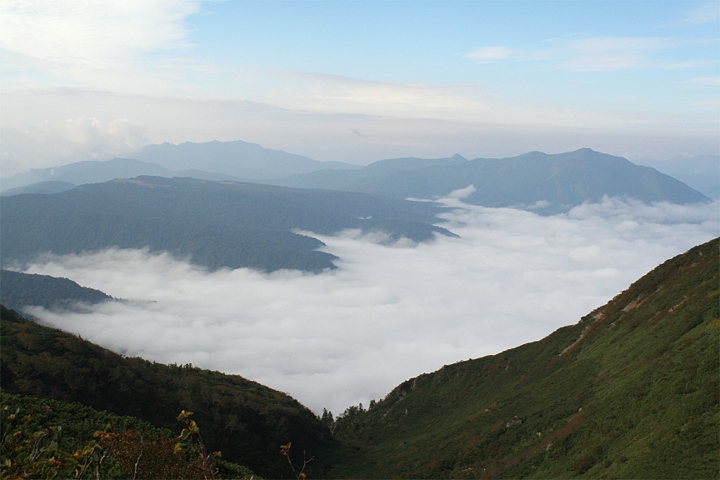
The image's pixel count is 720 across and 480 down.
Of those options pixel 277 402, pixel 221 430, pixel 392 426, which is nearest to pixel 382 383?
pixel 392 426

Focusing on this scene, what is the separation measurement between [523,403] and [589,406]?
38.6 ft

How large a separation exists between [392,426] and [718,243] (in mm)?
42030

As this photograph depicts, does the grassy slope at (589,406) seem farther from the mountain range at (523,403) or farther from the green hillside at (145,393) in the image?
the green hillside at (145,393)

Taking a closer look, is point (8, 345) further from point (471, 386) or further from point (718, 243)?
point (718, 243)

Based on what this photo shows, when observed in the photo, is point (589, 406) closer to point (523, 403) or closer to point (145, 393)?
point (523, 403)

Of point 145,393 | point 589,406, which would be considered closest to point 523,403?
point 589,406

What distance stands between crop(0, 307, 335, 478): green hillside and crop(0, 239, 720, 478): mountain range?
116 mm

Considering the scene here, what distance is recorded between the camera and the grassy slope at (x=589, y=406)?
21.7 metres

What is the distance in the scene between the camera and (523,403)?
4219 centimetres

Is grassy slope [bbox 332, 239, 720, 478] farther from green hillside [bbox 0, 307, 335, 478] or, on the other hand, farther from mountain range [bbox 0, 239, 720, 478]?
green hillside [bbox 0, 307, 335, 478]

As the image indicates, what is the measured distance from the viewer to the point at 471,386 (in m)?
61.7

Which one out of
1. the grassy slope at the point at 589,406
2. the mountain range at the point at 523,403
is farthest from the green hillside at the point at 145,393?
→ the grassy slope at the point at 589,406

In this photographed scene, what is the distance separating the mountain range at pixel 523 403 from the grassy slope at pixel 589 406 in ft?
0.41

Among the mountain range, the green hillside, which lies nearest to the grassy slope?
the mountain range
